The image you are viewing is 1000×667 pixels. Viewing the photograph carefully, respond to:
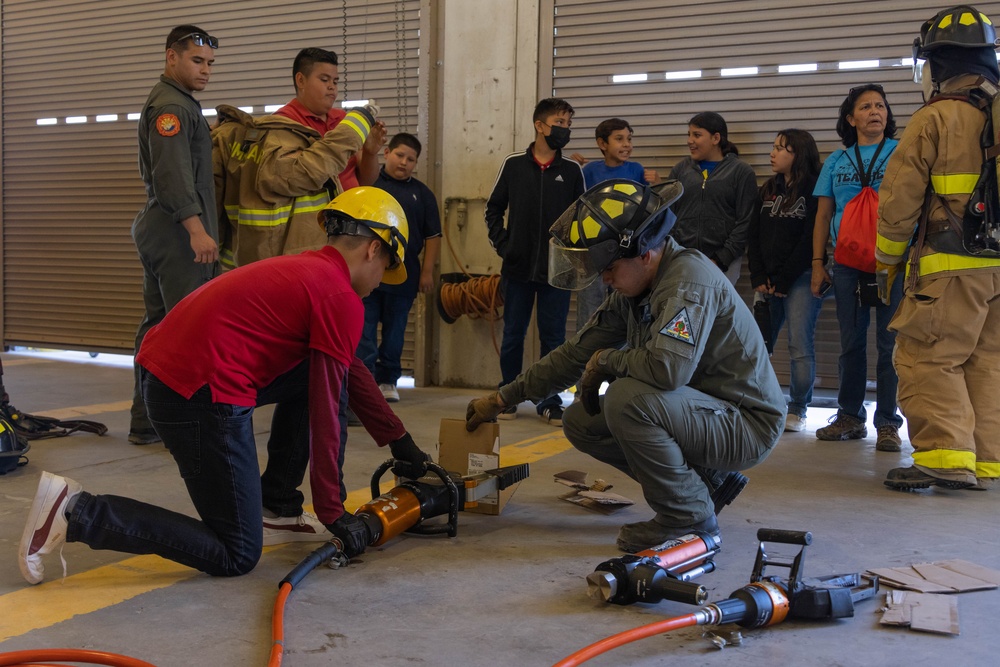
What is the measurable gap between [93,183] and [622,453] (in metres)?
7.56

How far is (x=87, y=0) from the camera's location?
906cm

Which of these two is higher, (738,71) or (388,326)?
(738,71)

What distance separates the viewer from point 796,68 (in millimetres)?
6445

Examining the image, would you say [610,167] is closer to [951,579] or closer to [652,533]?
[652,533]

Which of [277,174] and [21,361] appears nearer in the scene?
[277,174]

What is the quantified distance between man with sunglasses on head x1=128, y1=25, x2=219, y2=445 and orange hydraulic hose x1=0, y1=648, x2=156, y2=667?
2692 mm

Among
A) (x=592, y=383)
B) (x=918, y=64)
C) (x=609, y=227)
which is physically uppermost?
(x=918, y=64)

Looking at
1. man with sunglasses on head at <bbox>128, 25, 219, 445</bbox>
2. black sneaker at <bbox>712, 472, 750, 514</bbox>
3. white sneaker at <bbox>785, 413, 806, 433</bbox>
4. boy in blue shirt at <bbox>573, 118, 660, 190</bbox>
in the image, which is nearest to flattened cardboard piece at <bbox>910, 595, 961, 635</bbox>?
black sneaker at <bbox>712, 472, 750, 514</bbox>

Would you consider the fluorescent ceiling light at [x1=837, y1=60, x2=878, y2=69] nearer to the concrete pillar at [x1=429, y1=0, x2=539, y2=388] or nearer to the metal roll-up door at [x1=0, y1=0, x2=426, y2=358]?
the concrete pillar at [x1=429, y1=0, x2=539, y2=388]

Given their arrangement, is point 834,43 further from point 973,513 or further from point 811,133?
point 973,513

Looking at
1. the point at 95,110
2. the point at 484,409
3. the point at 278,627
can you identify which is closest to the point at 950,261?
the point at 484,409

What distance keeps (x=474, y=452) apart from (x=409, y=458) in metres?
0.42

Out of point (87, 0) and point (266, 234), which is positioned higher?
point (87, 0)

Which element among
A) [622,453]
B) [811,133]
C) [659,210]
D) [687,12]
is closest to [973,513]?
[622,453]
